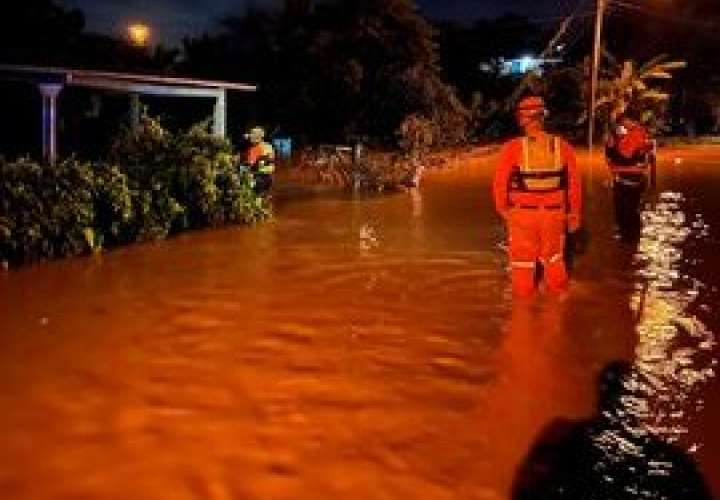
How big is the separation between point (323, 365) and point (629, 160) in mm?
6970

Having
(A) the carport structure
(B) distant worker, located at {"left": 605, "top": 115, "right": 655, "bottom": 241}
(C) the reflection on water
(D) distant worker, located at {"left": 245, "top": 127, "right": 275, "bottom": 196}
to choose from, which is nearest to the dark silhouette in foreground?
(C) the reflection on water

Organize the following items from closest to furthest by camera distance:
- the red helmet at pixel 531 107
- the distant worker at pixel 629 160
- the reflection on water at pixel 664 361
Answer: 1. the reflection on water at pixel 664 361
2. the red helmet at pixel 531 107
3. the distant worker at pixel 629 160

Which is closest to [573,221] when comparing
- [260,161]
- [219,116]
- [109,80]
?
[260,161]

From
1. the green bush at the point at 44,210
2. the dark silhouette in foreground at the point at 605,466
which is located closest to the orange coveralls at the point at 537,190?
the dark silhouette in foreground at the point at 605,466

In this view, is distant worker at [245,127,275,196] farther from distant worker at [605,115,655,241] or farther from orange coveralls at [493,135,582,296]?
orange coveralls at [493,135,582,296]

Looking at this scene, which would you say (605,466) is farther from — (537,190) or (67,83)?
(67,83)

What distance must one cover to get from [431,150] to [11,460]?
85.3ft

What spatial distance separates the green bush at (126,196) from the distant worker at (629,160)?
628 cm

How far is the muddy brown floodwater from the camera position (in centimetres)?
520

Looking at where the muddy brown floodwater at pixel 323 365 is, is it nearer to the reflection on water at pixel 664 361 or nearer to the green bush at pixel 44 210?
the reflection on water at pixel 664 361

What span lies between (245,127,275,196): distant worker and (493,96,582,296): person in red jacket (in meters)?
7.83

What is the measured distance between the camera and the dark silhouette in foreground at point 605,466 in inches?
193

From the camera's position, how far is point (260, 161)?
16.0 metres

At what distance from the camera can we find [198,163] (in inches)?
579
